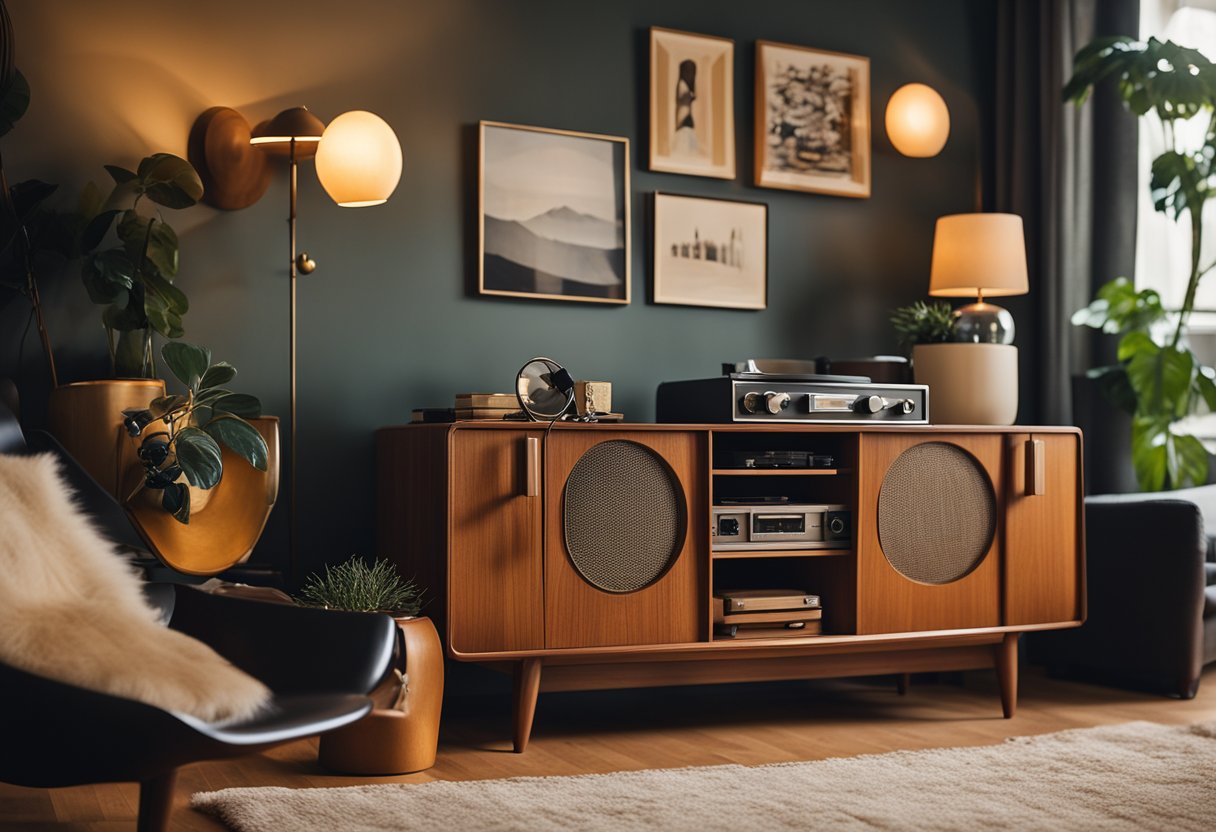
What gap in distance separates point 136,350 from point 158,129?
1.97ft

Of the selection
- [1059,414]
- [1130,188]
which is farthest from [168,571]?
[1130,188]

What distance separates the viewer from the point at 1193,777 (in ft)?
8.54

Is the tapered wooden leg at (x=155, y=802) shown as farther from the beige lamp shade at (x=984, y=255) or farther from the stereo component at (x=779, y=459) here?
the beige lamp shade at (x=984, y=255)

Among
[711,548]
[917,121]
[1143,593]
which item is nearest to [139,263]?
[711,548]

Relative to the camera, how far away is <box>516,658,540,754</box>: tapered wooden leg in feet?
9.53

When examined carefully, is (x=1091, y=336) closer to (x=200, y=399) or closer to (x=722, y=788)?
(x=722, y=788)

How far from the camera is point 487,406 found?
2.99 m

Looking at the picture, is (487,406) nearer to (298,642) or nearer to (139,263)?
(139,263)

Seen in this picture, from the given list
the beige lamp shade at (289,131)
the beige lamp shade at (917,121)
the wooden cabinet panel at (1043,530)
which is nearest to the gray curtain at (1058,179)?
the beige lamp shade at (917,121)

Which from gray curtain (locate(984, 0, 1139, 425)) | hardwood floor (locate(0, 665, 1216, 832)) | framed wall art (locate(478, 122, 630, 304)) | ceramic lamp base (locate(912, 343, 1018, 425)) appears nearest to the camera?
hardwood floor (locate(0, 665, 1216, 832))

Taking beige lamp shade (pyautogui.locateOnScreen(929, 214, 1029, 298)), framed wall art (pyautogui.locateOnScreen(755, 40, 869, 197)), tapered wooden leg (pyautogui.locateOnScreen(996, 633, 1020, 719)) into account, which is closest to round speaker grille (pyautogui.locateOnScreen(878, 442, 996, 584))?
tapered wooden leg (pyautogui.locateOnScreen(996, 633, 1020, 719))

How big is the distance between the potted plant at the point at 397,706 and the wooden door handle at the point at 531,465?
35cm

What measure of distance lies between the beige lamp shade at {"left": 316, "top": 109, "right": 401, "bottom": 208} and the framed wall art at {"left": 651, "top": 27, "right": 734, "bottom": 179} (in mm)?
871

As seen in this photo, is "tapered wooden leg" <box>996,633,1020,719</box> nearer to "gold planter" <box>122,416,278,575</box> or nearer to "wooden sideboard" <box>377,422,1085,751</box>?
"wooden sideboard" <box>377,422,1085,751</box>
